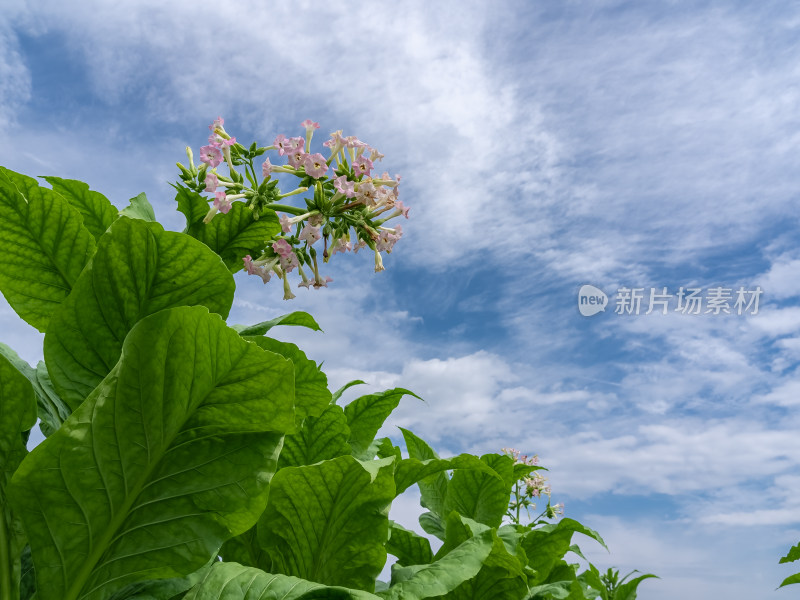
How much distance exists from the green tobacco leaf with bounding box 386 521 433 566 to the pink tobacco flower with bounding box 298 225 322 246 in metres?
1.36

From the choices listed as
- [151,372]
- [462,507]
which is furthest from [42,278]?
[462,507]

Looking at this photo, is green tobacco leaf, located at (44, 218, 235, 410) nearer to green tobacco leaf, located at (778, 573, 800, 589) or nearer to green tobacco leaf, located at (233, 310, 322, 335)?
green tobacco leaf, located at (233, 310, 322, 335)

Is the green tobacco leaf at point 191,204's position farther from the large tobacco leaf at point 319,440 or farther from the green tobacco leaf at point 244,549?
the green tobacco leaf at point 244,549

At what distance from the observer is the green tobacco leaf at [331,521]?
163cm

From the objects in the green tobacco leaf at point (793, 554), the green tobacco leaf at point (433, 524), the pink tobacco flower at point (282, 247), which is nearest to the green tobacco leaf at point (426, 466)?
the pink tobacco flower at point (282, 247)

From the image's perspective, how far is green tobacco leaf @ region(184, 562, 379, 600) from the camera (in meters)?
1.22

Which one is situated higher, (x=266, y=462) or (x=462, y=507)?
(x=462, y=507)

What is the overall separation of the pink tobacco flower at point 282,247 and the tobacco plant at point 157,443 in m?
0.21

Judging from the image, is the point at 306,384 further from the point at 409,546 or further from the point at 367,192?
the point at 409,546

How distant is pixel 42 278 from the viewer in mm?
1614

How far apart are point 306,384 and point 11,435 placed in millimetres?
695

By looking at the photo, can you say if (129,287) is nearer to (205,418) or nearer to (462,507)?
(205,418)

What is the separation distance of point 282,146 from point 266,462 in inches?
50.7

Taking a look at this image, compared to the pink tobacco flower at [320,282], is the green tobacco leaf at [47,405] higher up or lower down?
lower down
